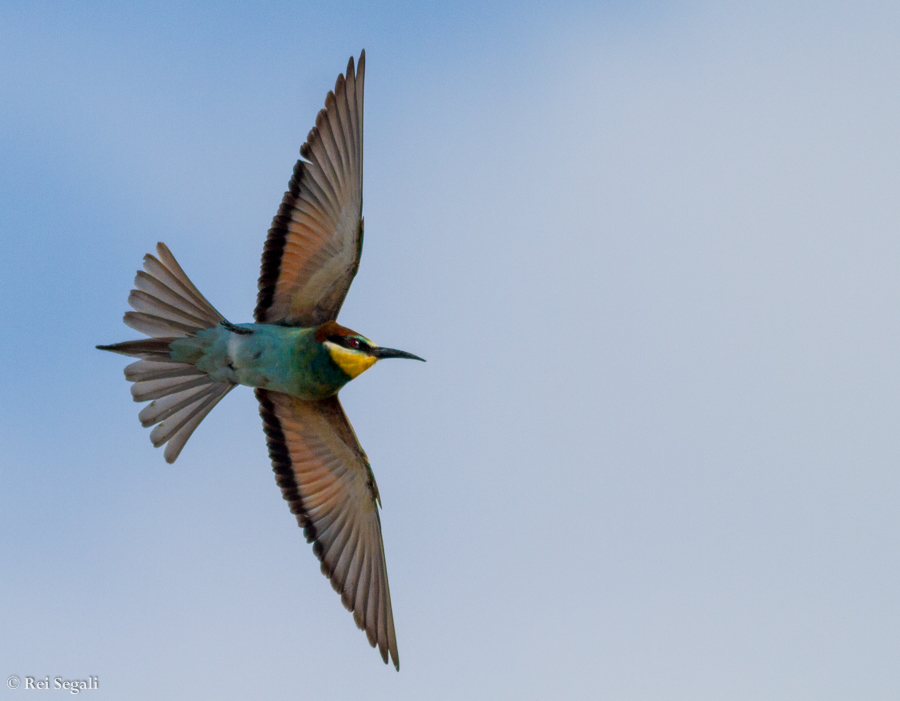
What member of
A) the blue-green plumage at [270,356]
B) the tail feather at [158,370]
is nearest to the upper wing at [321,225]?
the blue-green plumage at [270,356]

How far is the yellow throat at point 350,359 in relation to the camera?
14.8 feet

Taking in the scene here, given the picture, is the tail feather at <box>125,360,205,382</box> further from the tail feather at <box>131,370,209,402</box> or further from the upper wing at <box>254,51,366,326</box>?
the upper wing at <box>254,51,366,326</box>

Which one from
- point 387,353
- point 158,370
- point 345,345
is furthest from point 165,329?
point 387,353

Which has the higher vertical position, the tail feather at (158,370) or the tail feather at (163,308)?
the tail feather at (163,308)

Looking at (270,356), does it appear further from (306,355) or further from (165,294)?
(165,294)

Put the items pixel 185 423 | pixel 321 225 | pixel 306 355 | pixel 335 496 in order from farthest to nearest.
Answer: pixel 335 496 < pixel 185 423 < pixel 321 225 < pixel 306 355

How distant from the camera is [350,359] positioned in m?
4.53

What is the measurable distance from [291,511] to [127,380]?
88cm

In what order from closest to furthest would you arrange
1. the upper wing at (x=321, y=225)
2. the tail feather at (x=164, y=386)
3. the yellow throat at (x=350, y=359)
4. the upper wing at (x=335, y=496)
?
the yellow throat at (x=350, y=359), the upper wing at (x=321, y=225), the tail feather at (x=164, y=386), the upper wing at (x=335, y=496)

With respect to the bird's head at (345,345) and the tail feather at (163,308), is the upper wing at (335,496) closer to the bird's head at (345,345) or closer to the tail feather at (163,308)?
the bird's head at (345,345)

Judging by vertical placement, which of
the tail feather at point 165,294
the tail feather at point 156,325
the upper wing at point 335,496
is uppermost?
the tail feather at point 165,294

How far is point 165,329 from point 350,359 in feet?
2.45

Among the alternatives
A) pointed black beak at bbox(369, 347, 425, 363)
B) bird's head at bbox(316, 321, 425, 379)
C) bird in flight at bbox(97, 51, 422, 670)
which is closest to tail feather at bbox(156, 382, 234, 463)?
bird in flight at bbox(97, 51, 422, 670)

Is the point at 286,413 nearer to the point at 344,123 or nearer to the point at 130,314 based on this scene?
the point at 130,314
